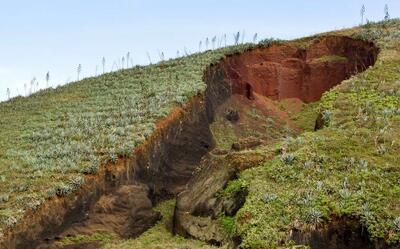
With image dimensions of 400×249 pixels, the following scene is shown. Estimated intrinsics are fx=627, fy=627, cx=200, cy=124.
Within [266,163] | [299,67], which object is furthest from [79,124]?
[299,67]

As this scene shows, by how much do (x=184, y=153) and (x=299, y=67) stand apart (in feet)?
37.3

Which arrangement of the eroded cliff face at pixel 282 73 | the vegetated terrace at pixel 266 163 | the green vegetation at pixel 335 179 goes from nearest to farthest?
1. the green vegetation at pixel 335 179
2. the vegetated terrace at pixel 266 163
3. the eroded cliff face at pixel 282 73

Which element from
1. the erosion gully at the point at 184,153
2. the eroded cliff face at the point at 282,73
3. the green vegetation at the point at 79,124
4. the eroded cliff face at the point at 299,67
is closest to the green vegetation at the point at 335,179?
the erosion gully at the point at 184,153

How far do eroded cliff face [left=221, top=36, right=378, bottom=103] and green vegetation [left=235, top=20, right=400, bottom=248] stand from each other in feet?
30.6

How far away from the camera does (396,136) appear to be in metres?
18.0

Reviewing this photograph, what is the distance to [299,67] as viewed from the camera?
3238 cm

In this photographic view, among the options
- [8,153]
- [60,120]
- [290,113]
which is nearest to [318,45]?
[290,113]

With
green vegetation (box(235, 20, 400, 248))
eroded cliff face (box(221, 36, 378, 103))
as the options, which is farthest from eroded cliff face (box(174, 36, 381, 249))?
green vegetation (box(235, 20, 400, 248))

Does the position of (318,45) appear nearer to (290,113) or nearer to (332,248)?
(290,113)

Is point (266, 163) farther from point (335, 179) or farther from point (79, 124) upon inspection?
point (79, 124)

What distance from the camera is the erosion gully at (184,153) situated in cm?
1741

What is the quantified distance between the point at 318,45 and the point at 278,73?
2713 mm

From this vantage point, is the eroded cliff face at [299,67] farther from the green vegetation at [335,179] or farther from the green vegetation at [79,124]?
the green vegetation at [335,179]

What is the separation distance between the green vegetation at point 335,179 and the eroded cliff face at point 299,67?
367 inches
